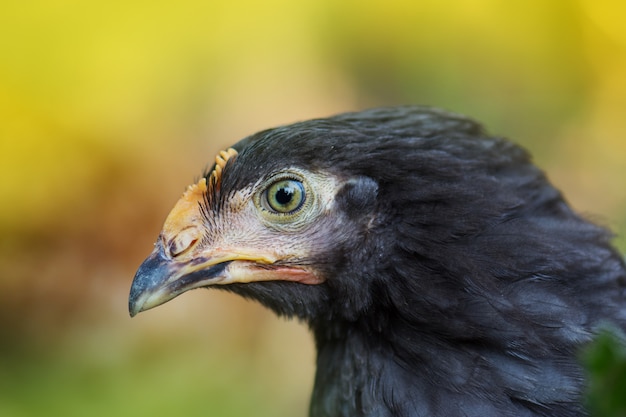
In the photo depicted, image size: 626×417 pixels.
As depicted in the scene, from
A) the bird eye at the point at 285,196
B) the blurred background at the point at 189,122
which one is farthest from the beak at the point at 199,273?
the blurred background at the point at 189,122

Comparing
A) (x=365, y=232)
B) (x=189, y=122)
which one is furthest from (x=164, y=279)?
(x=189, y=122)

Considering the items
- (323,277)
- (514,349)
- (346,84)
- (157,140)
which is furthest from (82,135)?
(514,349)

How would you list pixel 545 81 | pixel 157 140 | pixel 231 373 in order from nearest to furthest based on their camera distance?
pixel 231 373, pixel 157 140, pixel 545 81

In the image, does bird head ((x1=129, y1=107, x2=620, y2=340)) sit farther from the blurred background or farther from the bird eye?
the blurred background

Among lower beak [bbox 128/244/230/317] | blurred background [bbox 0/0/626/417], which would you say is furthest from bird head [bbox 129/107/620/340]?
blurred background [bbox 0/0/626/417]

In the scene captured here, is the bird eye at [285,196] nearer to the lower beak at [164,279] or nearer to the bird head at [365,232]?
the bird head at [365,232]

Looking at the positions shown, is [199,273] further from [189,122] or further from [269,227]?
[189,122]

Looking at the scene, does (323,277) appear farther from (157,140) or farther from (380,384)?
(157,140)
